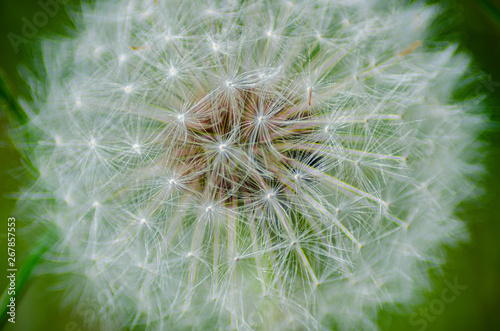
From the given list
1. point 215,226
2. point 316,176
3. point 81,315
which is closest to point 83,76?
point 215,226

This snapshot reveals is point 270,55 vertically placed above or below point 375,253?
above

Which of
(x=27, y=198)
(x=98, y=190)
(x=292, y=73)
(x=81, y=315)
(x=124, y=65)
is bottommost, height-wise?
(x=81, y=315)

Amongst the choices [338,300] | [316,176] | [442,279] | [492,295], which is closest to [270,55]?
[316,176]

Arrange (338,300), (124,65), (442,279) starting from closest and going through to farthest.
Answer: (124,65) < (338,300) < (442,279)

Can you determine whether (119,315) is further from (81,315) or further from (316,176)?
(316,176)

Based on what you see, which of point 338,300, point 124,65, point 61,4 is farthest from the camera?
point 61,4

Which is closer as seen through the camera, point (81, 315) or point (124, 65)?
point (124, 65)
